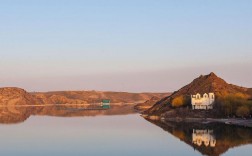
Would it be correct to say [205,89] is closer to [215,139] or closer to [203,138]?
[203,138]

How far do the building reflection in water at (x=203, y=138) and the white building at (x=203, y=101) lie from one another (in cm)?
3814

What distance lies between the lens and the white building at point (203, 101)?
111 metres

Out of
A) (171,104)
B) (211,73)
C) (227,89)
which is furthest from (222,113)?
(211,73)

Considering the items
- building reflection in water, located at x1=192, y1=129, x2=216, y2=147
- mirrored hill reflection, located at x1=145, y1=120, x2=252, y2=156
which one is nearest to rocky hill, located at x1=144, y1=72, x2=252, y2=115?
mirrored hill reflection, located at x1=145, y1=120, x2=252, y2=156

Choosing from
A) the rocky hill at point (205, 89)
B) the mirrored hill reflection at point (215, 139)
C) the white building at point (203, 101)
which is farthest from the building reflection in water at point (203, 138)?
the rocky hill at point (205, 89)

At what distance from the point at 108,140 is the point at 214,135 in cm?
1678

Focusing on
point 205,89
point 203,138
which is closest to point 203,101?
point 205,89

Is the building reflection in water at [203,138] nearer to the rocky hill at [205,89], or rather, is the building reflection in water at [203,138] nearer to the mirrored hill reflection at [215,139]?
the mirrored hill reflection at [215,139]

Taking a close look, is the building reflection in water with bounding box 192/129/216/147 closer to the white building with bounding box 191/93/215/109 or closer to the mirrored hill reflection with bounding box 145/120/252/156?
the mirrored hill reflection with bounding box 145/120/252/156

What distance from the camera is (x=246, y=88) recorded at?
14938cm

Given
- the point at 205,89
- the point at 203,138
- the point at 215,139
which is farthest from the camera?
the point at 205,89

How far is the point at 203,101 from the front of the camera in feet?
366

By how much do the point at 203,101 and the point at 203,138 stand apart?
159 feet

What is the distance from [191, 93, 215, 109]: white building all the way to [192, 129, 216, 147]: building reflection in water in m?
38.1
